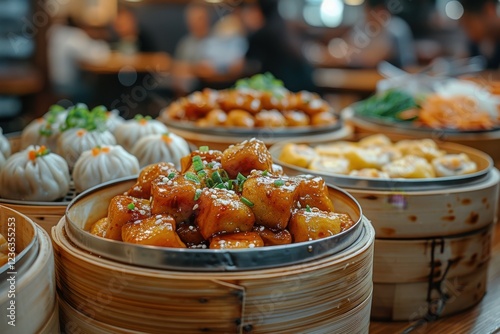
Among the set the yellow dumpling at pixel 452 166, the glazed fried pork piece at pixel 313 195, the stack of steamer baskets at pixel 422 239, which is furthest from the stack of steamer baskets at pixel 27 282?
the yellow dumpling at pixel 452 166

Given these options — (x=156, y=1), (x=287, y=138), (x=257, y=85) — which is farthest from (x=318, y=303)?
(x=156, y=1)

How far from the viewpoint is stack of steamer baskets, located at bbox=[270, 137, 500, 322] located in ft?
7.46

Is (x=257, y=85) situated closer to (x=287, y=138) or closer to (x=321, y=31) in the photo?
(x=287, y=138)

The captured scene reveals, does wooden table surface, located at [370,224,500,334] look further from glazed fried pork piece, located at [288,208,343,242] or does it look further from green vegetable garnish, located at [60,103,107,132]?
green vegetable garnish, located at [60,103,107,132]

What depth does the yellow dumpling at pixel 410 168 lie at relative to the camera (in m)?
2.53

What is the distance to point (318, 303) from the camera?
5.02ft

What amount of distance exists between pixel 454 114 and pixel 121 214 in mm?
2726

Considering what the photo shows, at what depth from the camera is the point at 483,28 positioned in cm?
1181

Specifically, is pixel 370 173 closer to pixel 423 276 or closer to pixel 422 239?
pixel 422 239

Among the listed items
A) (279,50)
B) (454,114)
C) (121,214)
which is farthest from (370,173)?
(279,50)

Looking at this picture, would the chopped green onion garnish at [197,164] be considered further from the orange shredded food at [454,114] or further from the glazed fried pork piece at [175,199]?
the orange shredded food at [454,114]

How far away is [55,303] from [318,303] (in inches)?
28.3

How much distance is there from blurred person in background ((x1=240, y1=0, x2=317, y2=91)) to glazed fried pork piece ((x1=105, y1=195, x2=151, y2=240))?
4.99 metres

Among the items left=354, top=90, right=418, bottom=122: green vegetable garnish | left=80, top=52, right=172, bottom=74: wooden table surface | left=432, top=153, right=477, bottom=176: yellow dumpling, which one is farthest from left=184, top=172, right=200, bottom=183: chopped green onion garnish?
left=80, top=52, right=172, bottom=74: wooden table surface
